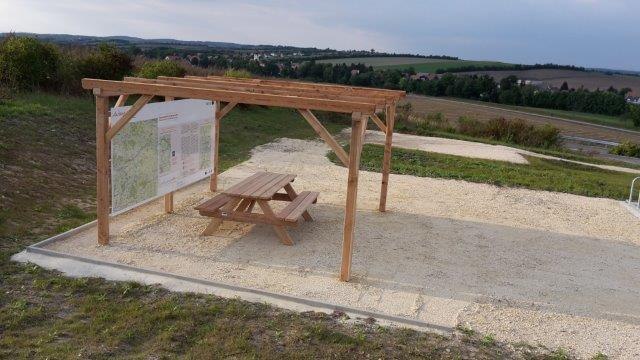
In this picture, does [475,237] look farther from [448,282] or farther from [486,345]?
[486,345]

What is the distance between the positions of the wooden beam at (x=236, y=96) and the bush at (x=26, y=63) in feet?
28.5

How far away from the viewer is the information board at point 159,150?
6.73 meters

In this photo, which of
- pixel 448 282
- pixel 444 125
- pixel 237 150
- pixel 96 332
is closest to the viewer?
pixel 96 332

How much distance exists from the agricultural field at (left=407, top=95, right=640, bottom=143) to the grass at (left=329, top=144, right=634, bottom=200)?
75.3ft

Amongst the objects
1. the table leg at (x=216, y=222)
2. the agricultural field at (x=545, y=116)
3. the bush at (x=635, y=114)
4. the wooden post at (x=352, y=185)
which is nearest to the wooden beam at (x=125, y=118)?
the table leg at (x=216, y=222)

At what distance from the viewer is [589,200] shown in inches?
459

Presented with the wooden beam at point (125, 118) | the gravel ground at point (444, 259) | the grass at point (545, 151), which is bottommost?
the grass at point (545, 151)

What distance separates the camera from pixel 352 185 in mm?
5969

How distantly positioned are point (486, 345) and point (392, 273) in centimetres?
174

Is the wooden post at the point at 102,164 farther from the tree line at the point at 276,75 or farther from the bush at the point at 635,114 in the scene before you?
the bush at the point at 635,114

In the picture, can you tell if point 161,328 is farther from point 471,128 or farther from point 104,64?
point 471,128

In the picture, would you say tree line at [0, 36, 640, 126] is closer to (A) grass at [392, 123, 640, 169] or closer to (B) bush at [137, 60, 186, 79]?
(B) bush at [137, 60, 186, 79]

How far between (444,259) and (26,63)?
1217cm

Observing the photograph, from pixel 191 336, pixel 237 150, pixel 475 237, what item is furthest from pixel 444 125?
pixel 191 336
